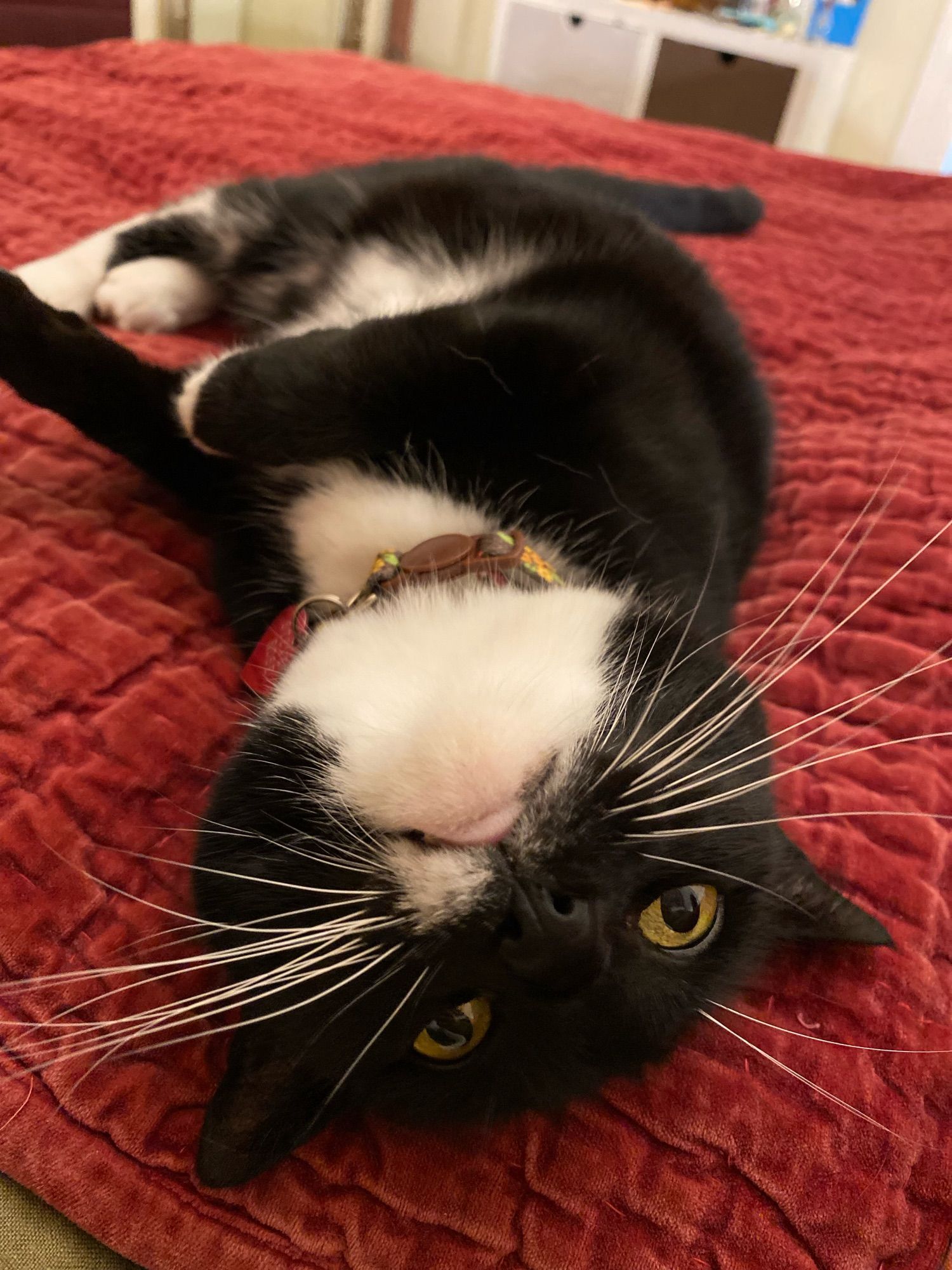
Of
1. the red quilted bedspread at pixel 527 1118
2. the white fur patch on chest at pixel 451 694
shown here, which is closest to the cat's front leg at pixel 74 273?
the red quilted bedspread at pixel 527 1118

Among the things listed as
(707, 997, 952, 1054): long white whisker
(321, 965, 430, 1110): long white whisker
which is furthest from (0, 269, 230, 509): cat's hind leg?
(707, 997, 952, 1054): long white whisker

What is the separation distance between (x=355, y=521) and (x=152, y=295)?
0.65 meters

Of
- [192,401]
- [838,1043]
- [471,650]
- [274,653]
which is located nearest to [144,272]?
[192,401]

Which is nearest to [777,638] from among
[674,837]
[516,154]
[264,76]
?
[674,837]

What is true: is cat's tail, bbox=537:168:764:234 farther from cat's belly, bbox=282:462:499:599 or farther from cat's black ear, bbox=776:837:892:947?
cat's black ear, bbox=776:837:892:947

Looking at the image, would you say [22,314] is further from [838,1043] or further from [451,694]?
[838,1043]

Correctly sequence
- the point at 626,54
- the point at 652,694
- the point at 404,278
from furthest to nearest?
the point at 626,54 → the point at 404,278 → the point at 652,694

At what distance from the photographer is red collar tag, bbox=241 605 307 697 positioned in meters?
0.86

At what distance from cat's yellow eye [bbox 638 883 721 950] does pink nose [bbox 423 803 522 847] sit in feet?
0.44

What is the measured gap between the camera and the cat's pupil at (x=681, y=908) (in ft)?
2.24

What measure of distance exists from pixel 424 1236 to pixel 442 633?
1.44 ft

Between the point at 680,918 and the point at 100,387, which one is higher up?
the point at 100,387

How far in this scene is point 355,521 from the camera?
3.23 feet

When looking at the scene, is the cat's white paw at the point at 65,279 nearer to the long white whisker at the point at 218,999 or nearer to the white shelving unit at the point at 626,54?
the long white whisker at the point at 218,999
